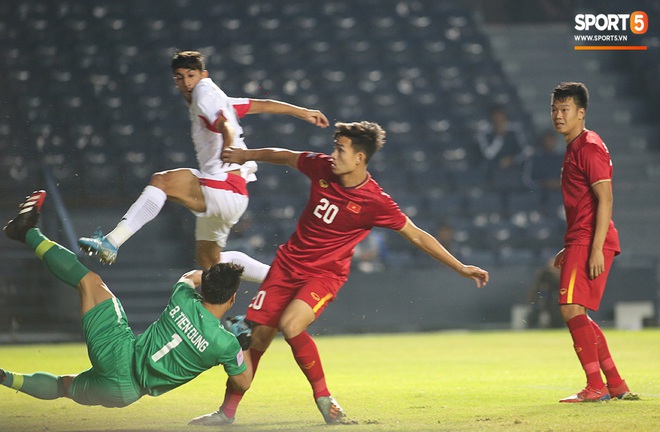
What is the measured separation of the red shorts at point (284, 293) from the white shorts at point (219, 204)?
1175mm

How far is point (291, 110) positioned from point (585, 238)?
79.9 inches

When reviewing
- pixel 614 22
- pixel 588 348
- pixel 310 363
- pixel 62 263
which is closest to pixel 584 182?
pixel 588 348

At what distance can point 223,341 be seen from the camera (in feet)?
18.1

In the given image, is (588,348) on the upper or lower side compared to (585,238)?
lower

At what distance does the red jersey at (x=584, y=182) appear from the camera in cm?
650

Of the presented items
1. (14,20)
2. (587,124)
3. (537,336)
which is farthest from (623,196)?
(14,20)

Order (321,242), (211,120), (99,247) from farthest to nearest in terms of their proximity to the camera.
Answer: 1. (211,120)
2. (99,247)
3. (321,242)

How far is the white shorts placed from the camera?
7188 millimetres

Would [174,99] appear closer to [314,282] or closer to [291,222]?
[291,222]

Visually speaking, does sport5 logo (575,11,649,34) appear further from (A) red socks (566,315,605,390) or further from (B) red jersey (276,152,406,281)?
(B) red jersey (276,152,406,281)

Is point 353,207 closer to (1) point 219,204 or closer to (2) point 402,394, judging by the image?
(1) point 219,204

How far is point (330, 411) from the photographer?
19.1 ft

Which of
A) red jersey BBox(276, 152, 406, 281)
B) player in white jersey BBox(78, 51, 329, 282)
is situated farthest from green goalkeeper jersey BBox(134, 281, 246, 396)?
player in white jersey BBox(78, 51, 329, 282)

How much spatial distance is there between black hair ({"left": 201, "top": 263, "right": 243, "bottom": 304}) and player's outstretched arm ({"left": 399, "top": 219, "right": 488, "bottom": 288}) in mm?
1099
